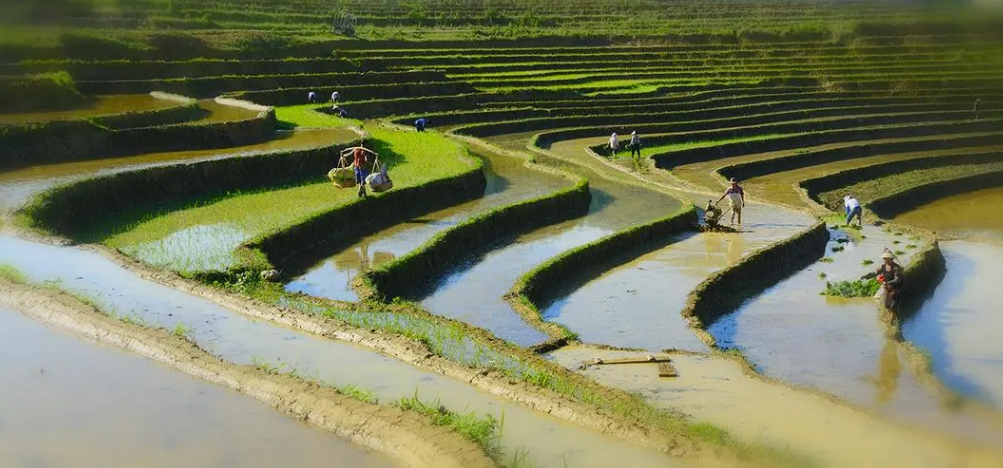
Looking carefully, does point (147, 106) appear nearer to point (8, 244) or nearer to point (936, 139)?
point (8, 244)

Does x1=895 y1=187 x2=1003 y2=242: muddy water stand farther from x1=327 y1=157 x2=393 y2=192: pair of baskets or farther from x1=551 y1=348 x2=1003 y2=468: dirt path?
x1=551 y1=348 x2=1003 y2=468: dirt path

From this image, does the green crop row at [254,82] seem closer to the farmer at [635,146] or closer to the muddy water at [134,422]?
the farmer at [635,146]

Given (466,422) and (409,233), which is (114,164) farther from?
(466,422)

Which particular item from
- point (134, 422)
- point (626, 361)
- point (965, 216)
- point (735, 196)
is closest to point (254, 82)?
point (735, 196)

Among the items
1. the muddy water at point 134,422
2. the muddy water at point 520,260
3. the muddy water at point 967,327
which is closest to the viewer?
the muddy water at point 134,422

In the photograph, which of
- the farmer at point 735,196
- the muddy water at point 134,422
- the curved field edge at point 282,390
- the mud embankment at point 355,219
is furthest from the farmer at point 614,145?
the muddy water at point 134,422

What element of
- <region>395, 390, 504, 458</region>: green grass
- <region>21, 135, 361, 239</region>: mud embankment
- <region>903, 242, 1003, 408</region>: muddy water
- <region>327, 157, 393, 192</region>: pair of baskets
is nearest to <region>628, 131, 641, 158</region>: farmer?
<region>21, 135, 361, 239</region>: mud embankment
